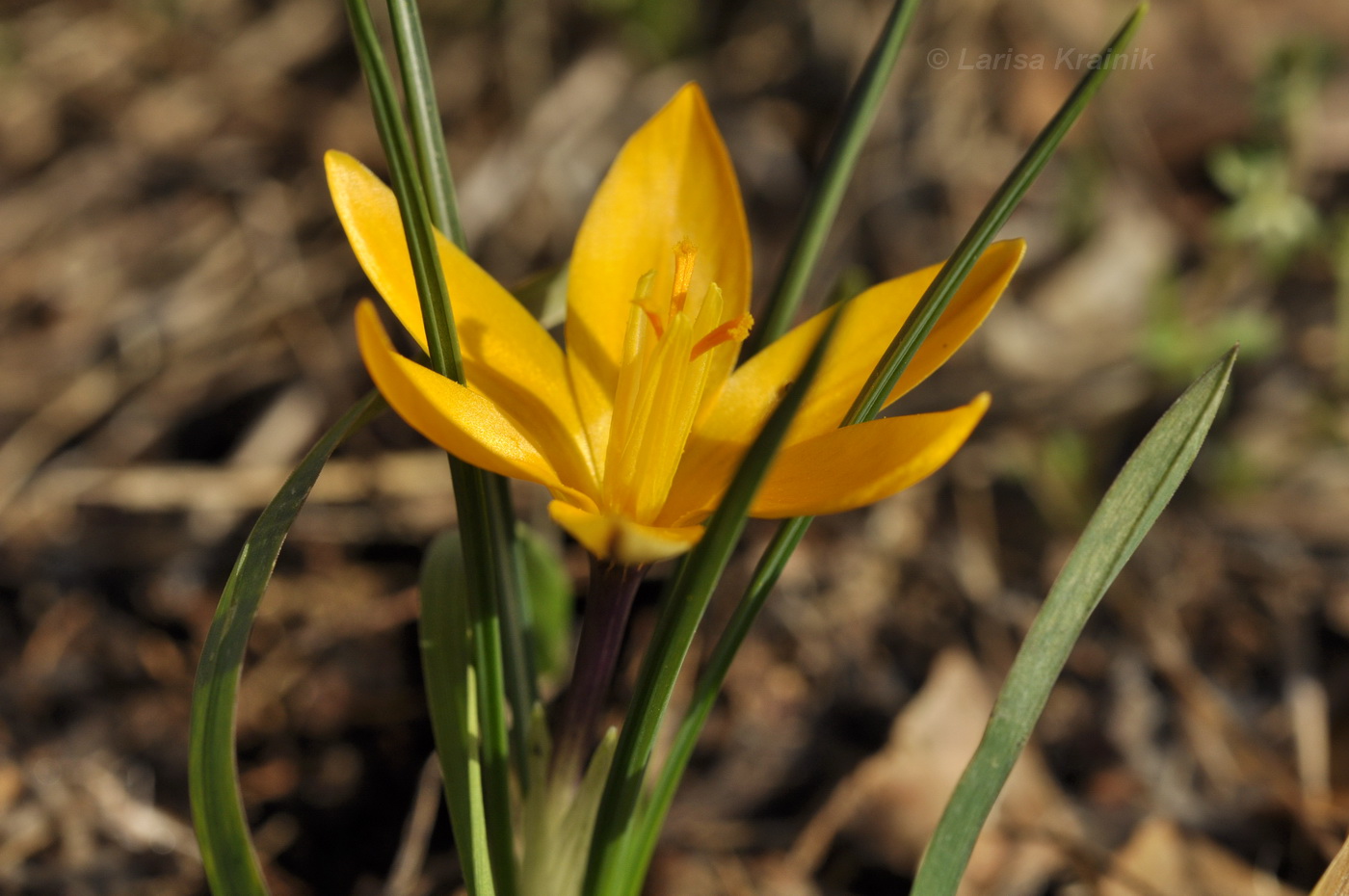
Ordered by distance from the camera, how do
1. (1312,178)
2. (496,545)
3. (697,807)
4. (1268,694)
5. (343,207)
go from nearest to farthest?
(343,207)
(496,545)
(697,807)
(1268,694)
(1312,178)

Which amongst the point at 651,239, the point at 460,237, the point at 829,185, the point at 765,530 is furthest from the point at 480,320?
the point at 765,530

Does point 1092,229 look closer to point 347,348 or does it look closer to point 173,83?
point 347,348

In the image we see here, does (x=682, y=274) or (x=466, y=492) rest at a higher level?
(x=682, y=274)

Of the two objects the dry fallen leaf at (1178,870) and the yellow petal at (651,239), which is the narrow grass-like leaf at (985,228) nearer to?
the yellow petal at (651,239)

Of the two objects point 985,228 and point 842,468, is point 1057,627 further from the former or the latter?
point 985,228

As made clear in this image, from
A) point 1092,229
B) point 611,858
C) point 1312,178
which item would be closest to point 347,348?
point 611,858

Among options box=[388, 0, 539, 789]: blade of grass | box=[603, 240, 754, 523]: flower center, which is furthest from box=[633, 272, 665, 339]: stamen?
box=[388, 0, 539, 789]: blade of grass

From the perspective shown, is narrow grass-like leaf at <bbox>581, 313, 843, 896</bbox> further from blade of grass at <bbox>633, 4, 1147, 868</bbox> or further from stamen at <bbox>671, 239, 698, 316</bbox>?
stamen at <bbox>671, 239, 698, 316</bbox>

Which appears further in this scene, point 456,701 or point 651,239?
point 651,239
